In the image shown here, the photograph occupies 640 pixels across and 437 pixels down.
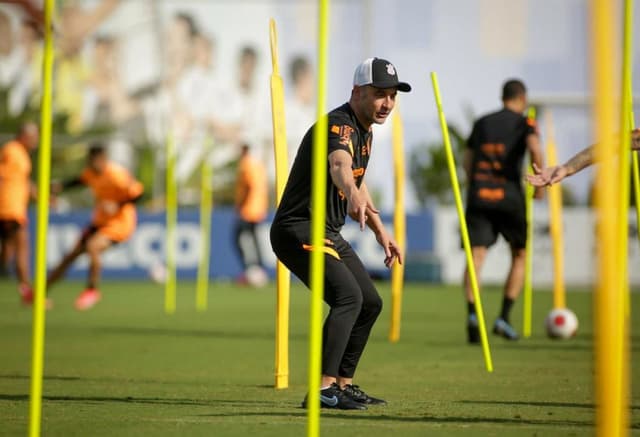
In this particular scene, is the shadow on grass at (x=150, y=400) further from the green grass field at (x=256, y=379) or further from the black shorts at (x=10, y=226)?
the black shorts at (x=10, y=226)

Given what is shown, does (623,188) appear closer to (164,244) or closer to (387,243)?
(387,243)

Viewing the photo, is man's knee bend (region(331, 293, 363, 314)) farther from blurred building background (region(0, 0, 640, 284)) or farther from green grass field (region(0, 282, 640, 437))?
blurred building background (region(0, 0, 640, 284))

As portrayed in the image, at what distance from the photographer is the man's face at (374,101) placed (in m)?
6.86

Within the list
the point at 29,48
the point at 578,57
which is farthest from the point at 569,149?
the point at 29,48

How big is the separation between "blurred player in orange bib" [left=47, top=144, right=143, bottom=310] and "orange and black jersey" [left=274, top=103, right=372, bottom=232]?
9612mm

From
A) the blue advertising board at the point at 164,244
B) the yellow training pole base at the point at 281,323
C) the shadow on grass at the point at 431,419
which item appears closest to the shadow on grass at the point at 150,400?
the shadow on grass at the point at 431,419

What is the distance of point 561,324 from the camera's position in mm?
11758

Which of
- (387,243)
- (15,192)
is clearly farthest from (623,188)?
(15,192)

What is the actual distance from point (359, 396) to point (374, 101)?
5.46ft

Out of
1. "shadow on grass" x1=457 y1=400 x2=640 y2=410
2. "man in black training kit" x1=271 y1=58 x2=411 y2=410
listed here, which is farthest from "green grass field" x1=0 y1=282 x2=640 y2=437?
"man in black training kit" x1=271 y1=58 x2=411 y2=410

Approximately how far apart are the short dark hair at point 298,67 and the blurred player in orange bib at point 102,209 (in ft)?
89.0

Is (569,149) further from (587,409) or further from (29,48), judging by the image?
(29,48)

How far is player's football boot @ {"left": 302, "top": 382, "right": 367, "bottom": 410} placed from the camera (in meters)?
6.89

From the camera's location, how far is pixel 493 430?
6.04 m
